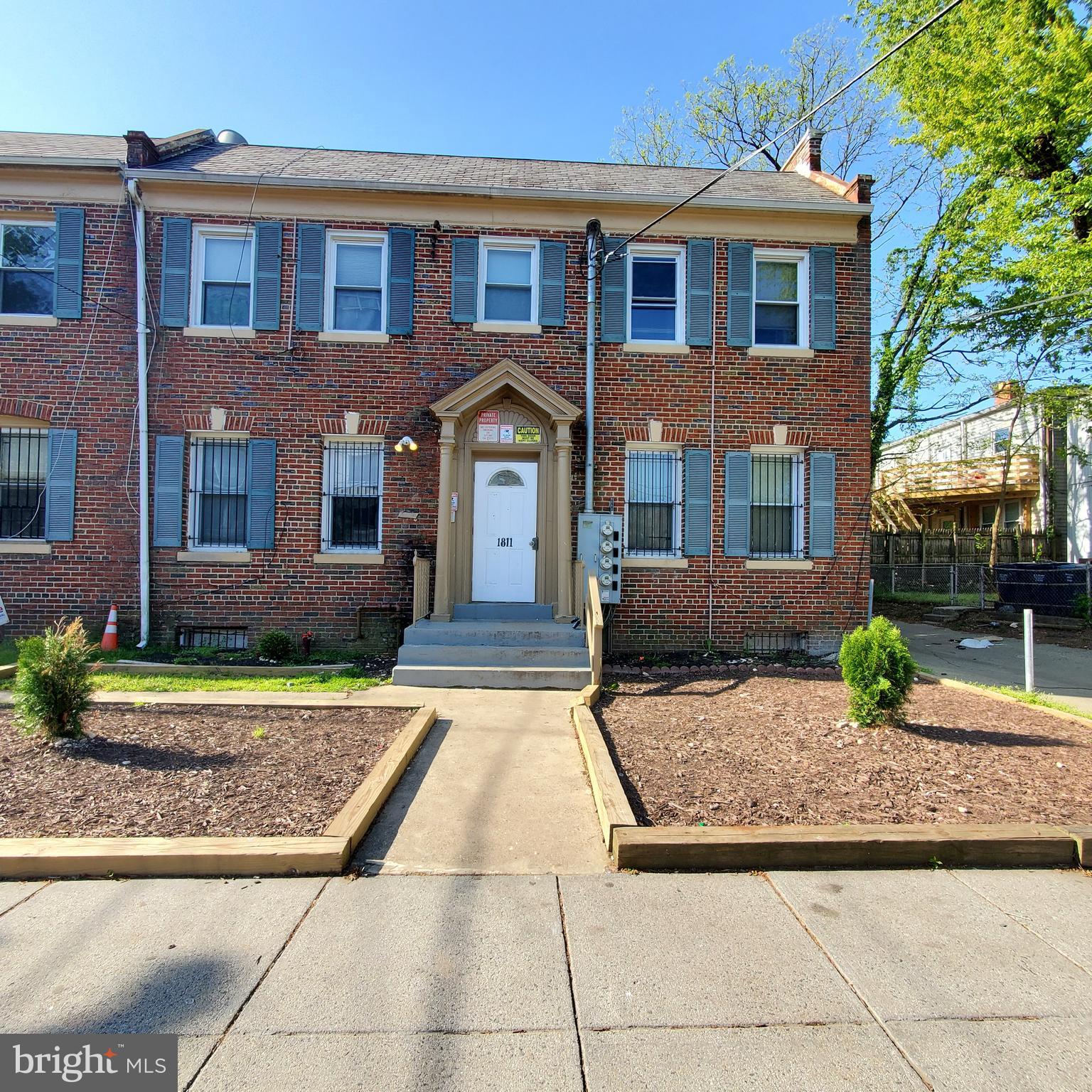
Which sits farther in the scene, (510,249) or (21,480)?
(510,249)

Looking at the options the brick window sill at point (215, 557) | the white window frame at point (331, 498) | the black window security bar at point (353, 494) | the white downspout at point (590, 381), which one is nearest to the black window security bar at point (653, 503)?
the white downspout at point (590, 381)

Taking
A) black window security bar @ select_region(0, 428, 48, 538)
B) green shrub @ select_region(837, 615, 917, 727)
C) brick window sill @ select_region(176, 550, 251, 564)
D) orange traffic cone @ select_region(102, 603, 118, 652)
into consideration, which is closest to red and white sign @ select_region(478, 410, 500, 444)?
brick window sill @ select_region(176, 550, 251, 564)

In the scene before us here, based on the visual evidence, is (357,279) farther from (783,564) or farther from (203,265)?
(783,564)

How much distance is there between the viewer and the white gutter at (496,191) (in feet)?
32.2

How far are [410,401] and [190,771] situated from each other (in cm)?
652

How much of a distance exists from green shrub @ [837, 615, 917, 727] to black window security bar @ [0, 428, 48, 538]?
1101cm

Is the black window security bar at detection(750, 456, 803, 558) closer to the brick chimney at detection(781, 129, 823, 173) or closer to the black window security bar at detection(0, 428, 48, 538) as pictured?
the brick chimney at detection(781, 129, 823, 173)

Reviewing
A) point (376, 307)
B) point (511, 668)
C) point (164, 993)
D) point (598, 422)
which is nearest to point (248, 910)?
point (164, 993)

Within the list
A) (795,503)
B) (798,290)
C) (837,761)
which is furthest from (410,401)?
(837,761)

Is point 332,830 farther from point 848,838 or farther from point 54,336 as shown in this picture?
point 54,336

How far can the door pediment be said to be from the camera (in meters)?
9.70

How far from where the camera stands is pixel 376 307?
1034 cm

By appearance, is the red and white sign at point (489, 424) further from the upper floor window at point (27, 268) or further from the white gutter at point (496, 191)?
the upper floor window at point (27, 268)

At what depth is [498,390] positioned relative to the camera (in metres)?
9.87
